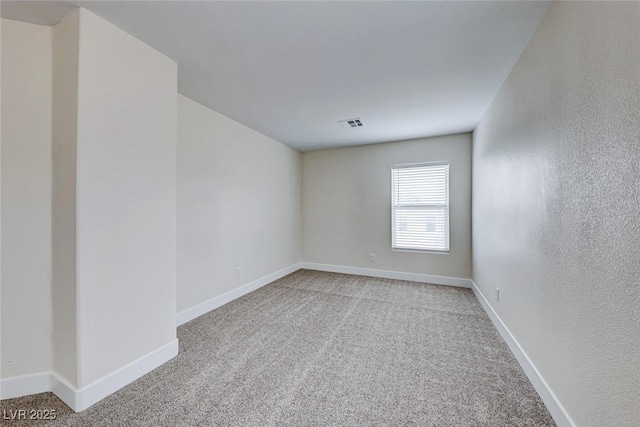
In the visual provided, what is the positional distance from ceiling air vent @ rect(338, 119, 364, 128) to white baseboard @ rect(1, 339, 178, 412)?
3.10 metres

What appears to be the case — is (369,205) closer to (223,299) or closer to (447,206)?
(447,206)

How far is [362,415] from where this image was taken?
4.82ft

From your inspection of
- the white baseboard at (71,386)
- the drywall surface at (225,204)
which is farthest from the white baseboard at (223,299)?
the white baseboard at (71,386)

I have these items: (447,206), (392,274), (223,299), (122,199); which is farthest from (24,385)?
(447,206)

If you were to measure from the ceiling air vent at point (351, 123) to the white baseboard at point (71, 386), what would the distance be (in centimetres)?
310

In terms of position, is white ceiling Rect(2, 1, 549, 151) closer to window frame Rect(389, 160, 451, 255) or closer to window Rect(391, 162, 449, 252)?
window frame Rect(389, 160, 451, 255)

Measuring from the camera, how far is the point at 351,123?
3.38 metres

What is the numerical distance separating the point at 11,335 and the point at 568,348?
10.3 feet

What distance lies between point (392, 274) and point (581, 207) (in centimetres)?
324

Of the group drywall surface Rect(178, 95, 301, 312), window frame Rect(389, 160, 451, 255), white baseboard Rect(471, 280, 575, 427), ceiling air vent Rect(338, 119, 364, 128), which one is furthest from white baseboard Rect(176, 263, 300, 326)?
white baseboard Rect(471, 280, 575, 427)

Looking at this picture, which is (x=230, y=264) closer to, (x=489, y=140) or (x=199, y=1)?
(x=199, y=1)

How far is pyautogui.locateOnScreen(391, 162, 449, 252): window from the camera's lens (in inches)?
157

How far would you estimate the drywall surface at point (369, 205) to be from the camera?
3883 mm

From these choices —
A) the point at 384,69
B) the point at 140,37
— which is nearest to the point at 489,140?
the point at 384,69
